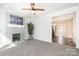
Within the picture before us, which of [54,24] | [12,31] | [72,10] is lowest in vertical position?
[12,31]

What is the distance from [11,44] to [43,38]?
713 millimetres

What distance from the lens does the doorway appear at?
191 centimetres

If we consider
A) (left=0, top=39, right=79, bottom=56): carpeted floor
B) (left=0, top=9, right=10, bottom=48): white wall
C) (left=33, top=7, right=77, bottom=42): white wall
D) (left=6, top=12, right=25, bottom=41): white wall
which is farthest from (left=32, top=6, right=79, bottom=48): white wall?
(left=0, top=9, right=10, bottom=48): white wall

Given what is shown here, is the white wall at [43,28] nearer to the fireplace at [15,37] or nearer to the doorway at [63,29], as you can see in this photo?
the doorway at [63,29]

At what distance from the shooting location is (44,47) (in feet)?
7.20

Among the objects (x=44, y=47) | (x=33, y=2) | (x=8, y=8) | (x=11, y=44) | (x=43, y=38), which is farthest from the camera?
(x=44, y=47)

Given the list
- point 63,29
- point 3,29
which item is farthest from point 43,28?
point 3,29

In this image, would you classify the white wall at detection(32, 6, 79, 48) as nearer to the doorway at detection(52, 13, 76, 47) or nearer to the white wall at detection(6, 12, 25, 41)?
the doorway at detection(52, 13, 76, 47)

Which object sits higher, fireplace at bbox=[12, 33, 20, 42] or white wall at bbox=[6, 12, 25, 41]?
white wall at bbox=[6, 12, 25, 41]

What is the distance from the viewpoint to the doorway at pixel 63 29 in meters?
1.91

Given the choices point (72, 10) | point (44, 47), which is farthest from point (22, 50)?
point (72, 10)

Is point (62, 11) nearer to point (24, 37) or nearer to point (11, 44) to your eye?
point (24, 37)

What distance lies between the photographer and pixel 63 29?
200 cm

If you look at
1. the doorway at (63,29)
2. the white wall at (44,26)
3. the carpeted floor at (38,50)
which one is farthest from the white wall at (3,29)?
the doorway at (63,29)
